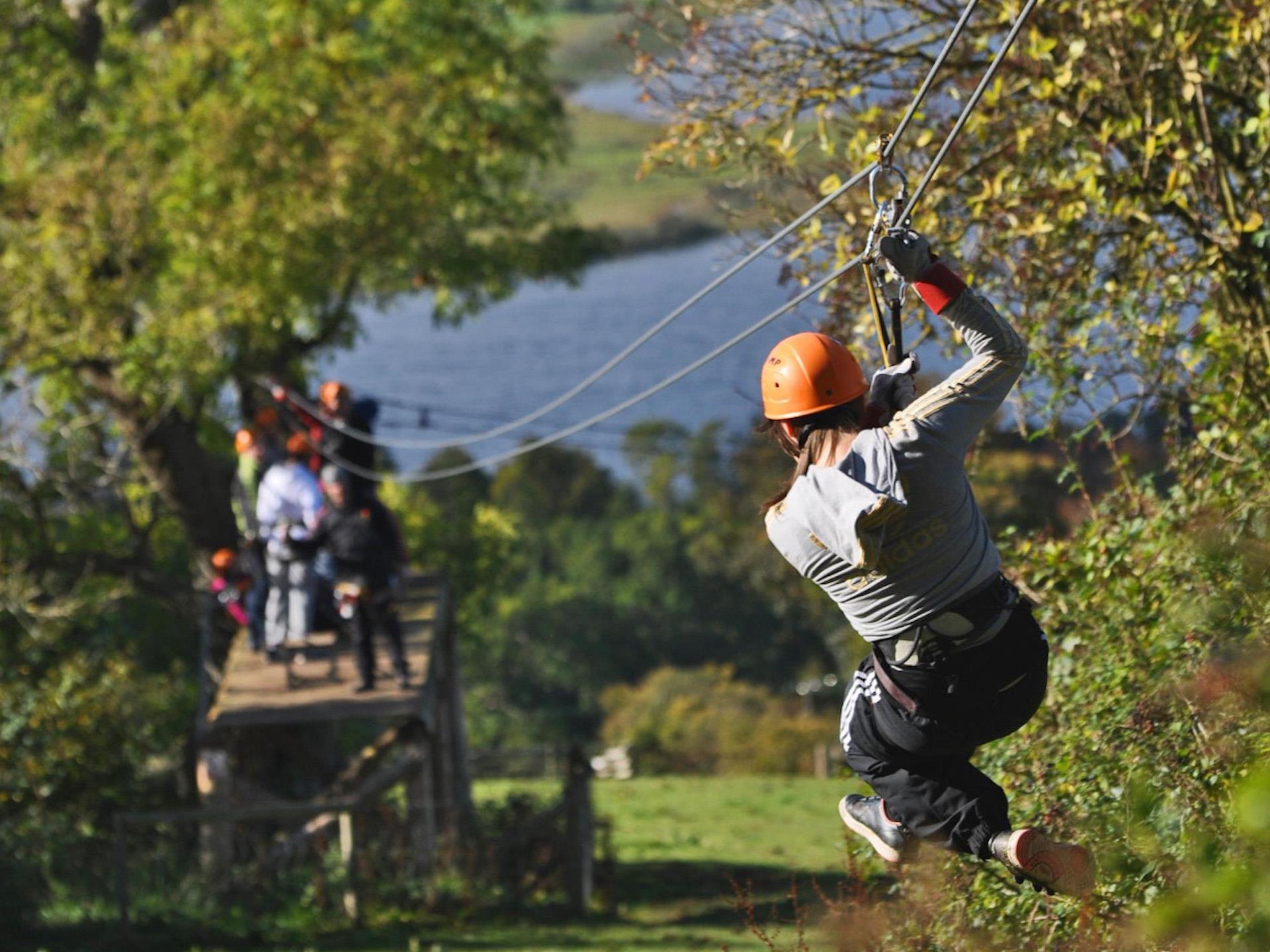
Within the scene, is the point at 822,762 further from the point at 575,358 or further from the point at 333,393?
the point at 575,358

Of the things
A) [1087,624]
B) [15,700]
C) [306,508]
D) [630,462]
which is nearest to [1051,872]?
[1087,624]

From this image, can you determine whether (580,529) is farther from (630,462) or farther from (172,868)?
(172,868)

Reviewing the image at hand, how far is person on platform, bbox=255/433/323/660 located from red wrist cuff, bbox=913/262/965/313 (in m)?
9.37

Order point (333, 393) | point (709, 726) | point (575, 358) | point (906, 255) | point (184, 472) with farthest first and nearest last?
1. point (575, 358)
2. point (709, 726)
3. point (184, 472)
4. point (333, 393)
5. point (906, 255)

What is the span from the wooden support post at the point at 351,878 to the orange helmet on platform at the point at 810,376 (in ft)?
35.9

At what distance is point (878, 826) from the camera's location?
6.13 m

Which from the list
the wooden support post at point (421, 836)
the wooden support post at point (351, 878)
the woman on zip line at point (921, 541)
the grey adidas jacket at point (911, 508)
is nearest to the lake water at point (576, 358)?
the wooden support post at point (421, 836)

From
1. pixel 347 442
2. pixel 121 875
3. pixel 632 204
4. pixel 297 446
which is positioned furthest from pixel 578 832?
pixel 632 204

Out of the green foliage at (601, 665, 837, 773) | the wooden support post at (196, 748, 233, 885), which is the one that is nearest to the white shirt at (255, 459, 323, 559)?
the wooden support post at (196, 748, 233, 885)

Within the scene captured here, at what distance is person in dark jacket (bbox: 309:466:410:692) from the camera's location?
564 inches

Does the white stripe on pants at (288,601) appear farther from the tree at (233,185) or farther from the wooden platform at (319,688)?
the tree at (233,185)

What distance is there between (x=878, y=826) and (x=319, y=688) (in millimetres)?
10795

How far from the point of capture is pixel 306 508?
14250mm

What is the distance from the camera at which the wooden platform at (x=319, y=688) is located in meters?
15.8
